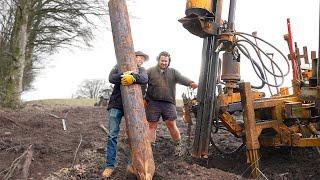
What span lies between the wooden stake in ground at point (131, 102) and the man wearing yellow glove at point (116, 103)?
11 cm

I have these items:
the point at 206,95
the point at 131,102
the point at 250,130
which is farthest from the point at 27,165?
the point at 250,130

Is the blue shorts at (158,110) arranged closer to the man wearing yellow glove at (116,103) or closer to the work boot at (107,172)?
the man wearing yellow glove at (116,103)

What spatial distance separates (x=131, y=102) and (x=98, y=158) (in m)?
1.46

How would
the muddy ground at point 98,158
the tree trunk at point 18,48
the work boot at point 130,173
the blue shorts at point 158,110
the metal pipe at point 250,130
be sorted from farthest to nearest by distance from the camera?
the tree trunk at point 18,48, the blue shorts at point 158,110, the metal pipe at point 250,130, the muddy ground at point 98,158, the work boot at point 130,173

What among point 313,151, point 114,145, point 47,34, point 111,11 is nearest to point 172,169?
point 114,145

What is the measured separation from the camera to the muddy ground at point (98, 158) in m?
5.51

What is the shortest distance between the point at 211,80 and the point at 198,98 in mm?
351

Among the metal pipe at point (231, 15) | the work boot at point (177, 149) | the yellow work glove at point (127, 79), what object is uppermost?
the metal pipe at point (231, 15)

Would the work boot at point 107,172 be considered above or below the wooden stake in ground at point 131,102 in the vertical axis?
below

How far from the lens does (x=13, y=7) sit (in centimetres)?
1812

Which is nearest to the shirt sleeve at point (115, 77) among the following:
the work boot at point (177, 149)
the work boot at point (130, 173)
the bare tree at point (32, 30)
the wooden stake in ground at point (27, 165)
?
the work boot at point (130, 173)

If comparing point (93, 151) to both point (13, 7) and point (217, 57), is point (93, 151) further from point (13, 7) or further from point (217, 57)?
point (13, 7)

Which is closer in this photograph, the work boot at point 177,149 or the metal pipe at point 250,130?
the metal pipe at point 250,130

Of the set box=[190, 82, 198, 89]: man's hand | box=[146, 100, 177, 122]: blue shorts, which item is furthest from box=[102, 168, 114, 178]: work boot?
box=[190, 82, 198, 89]: man's hand
